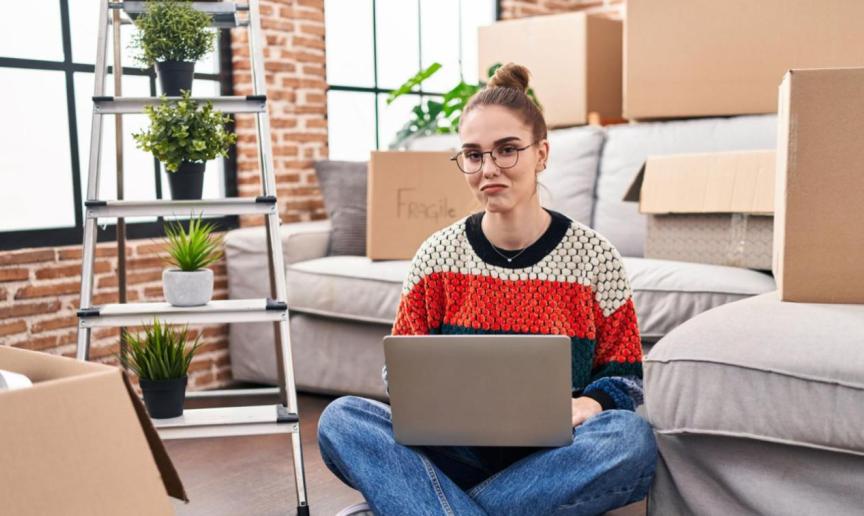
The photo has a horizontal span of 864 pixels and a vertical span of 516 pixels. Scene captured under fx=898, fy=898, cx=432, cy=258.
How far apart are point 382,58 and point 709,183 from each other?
201 cm

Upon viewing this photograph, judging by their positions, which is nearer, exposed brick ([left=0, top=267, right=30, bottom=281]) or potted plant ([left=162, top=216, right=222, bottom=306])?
potted plant ([left=162, top=216, right=222, bottom=306])

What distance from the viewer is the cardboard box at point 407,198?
2.96 m

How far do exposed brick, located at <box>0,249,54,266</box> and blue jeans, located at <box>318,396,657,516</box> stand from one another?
150cm

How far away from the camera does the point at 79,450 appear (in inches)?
27.8

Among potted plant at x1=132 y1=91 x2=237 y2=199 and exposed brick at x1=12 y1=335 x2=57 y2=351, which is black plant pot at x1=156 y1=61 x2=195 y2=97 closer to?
potted plant at x1=132 y1=91 x2=237 y2=199

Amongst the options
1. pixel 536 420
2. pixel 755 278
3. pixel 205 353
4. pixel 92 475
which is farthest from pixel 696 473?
pixel 205 353

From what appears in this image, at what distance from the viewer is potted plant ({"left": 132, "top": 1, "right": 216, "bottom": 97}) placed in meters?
2.16

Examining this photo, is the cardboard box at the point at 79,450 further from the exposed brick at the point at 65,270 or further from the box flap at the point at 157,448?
the exposed brick at the point at 65,270

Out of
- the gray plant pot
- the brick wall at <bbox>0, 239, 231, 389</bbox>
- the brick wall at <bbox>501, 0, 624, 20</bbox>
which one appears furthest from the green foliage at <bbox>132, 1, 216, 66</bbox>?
the brick wall at <bbox>501, 0, 624, 20</bbox>

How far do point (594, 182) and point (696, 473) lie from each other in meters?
1.66

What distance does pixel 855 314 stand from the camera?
59.4 inches

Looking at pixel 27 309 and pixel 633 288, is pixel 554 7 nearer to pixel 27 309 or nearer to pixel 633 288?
pixel 633 288

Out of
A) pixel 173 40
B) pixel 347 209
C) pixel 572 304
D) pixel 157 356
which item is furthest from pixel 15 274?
pixel 572 304

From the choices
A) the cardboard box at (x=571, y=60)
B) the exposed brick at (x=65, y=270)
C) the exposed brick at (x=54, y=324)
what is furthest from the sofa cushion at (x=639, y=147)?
the exposed brick at (x=54, y=324)
